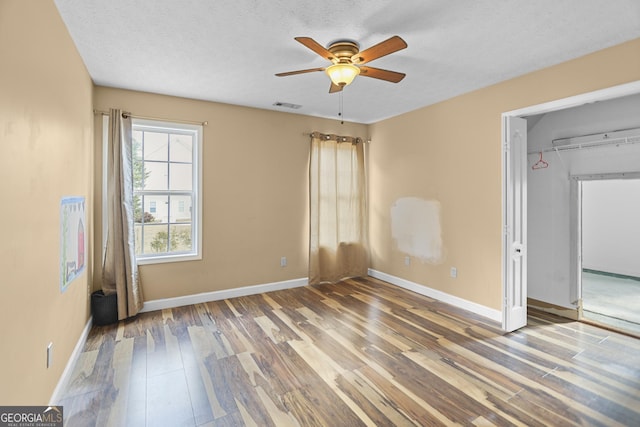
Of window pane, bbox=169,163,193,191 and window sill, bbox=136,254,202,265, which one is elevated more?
window pane, bbox=169,163,193,191

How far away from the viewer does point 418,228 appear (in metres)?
4.42

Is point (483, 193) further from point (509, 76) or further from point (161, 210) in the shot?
point (161, 210)

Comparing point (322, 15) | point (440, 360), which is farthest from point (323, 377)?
point (322, 15)

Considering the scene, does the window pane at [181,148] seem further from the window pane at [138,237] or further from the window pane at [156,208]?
the window pane at [138,237]

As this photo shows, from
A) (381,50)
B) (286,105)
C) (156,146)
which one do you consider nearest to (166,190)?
(156,146)

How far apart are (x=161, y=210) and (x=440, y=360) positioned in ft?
11.6

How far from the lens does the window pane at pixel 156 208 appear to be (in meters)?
3.80

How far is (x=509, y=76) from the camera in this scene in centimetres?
314

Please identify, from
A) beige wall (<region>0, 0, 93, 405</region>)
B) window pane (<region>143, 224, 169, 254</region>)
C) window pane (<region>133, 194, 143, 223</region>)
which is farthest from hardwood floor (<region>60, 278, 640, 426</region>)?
window pane (<region>133, 194, 143, 223</region>)

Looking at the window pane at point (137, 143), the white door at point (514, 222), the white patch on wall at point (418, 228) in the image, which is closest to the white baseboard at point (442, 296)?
the white door at point (514, 222)

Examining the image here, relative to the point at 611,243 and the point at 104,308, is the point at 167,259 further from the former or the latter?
the point at 611,243

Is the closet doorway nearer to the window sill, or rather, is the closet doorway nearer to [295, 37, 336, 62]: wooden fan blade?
[295, 37, 336, 62]: wooden fan blade

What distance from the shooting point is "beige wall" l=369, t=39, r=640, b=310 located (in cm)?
273

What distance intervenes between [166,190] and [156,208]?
257 millimetres
